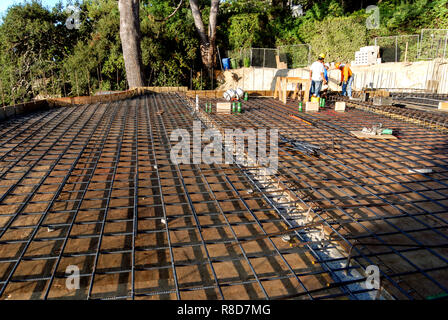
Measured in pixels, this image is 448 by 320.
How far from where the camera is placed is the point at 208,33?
18672 millimetres

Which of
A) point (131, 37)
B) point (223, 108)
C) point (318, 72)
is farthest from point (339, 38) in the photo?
point (223, 108)

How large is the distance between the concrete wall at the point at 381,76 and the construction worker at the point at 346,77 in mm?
2670

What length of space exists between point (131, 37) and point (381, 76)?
1160cm

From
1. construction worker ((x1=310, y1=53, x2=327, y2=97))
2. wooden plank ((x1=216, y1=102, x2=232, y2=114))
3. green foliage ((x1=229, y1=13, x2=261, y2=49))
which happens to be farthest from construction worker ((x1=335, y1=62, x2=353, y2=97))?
green foliage ((x1=229, y1=13, x2=261, y2=49))

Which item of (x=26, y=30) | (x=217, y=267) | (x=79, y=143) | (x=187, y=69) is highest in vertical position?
(x=26, y=30)

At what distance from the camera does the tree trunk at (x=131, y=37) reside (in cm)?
1211

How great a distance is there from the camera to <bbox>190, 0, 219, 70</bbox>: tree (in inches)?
656

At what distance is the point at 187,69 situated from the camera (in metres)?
17.4

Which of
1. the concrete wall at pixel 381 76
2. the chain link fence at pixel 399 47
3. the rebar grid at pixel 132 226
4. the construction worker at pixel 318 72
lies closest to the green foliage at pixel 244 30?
the concrete wall at pixel 381 76

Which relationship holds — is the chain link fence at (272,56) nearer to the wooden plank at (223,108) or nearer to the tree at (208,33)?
the tree at (208,33)

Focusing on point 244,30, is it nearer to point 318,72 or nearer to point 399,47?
point 399,47

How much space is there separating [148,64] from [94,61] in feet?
9.10

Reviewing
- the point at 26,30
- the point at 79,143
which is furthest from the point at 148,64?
the point at 79,143

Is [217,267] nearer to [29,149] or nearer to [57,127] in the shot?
[29,149]
